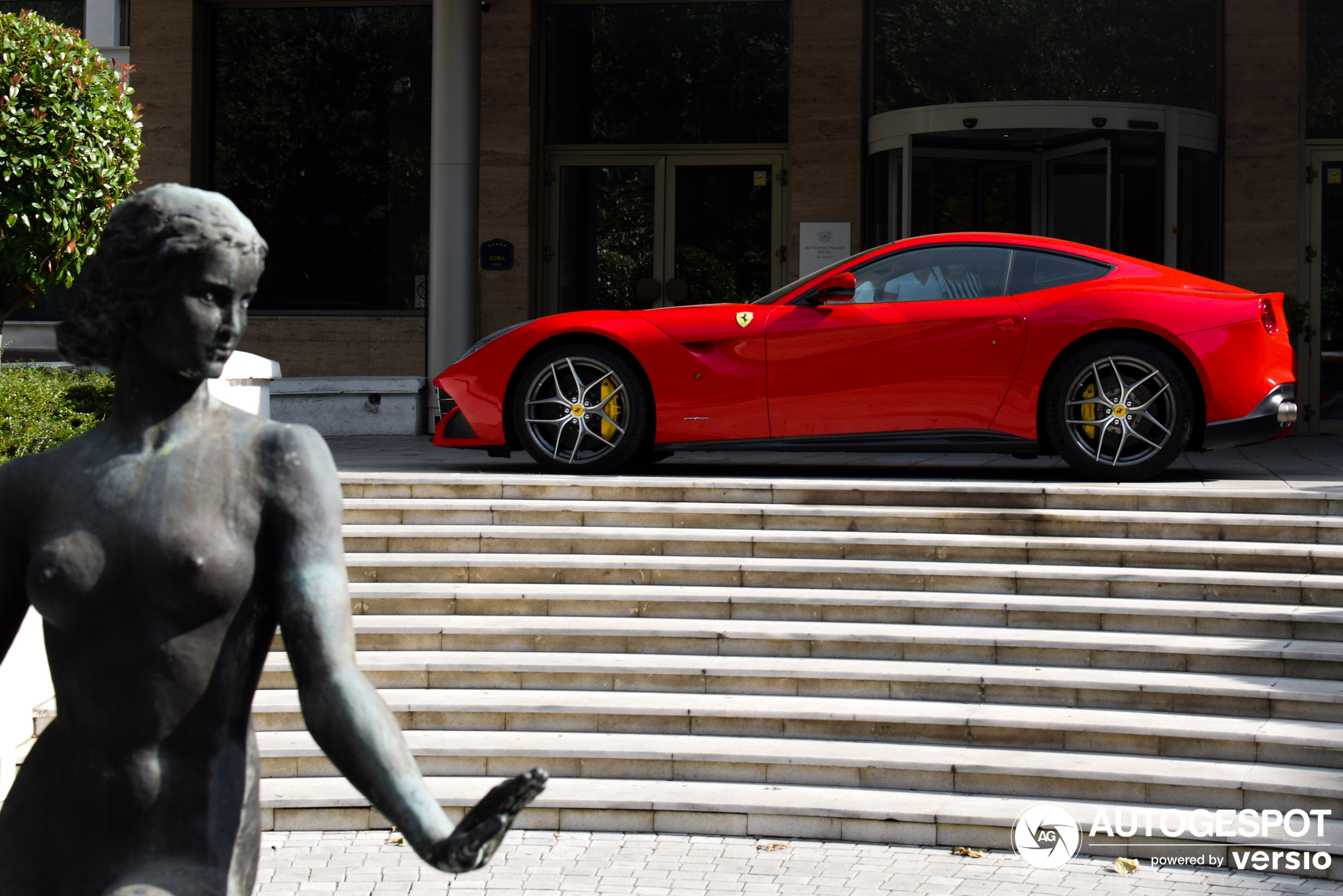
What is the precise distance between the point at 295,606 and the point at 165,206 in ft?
1.66

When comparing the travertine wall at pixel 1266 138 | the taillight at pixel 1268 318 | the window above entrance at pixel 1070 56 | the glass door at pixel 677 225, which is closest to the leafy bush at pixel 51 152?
the taillight at pixel 1268 318

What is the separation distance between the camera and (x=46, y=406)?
744 cm

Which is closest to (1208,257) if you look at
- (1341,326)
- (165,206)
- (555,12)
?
(1341,326)

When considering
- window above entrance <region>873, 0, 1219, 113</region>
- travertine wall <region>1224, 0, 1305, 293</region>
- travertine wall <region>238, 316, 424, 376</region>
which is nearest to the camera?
travertine wall <region>1224, 0, 1305, 293</region>

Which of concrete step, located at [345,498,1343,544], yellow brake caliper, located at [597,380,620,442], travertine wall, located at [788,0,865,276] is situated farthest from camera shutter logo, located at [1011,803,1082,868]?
travertine wall, located at [788,0,865,276]

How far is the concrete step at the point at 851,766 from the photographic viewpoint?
4824 mm

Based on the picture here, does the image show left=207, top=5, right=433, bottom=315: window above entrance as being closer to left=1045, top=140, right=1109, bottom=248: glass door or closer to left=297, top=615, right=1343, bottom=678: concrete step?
left=1045, top=140, right=1109, bottom=248: glass door

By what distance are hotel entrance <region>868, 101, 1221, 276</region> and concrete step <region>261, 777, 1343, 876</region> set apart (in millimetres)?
8850

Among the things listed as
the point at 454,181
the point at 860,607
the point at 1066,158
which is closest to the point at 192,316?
the point at 860,607

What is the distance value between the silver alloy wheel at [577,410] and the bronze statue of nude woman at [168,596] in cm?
673

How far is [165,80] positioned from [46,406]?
28.4 ft

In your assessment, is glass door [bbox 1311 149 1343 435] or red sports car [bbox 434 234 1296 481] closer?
red sports car [bbox 434 234 1296 481]

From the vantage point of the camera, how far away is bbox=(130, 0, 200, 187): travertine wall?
1487cm

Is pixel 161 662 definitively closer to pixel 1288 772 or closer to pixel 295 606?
pixel 295 606
